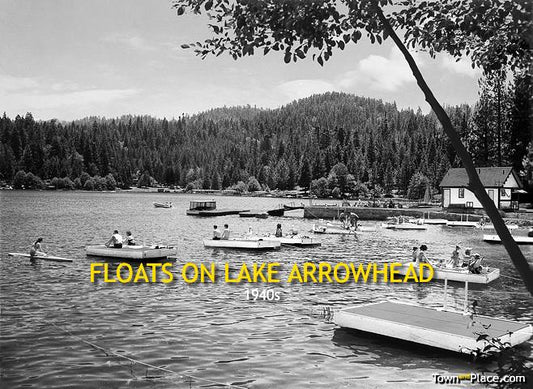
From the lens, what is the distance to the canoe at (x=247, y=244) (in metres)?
41.2

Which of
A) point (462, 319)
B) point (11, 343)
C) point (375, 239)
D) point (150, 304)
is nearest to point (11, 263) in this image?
point (150, 304)

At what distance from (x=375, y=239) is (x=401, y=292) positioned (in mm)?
28692

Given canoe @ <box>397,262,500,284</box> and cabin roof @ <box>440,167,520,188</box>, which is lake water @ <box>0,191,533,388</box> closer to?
canoe @ <box>397,262,500,284</box>

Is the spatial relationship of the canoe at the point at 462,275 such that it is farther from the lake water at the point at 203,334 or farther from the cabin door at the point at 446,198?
the cabin door at the point at 446,198

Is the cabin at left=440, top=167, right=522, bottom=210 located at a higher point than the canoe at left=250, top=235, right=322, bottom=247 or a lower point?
higher

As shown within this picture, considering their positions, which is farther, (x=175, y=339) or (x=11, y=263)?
(x=11, y=263)

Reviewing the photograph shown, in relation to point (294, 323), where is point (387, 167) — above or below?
above

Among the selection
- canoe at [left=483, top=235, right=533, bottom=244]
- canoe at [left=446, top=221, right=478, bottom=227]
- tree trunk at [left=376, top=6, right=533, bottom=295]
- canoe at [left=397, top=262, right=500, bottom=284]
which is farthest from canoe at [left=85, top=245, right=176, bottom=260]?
canoe at [left=446, top=221, right=478, bottom=227]

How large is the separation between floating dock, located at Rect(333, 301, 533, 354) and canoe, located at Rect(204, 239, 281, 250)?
22156 millimetres

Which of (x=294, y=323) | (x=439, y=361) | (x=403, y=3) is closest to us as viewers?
(x=403, y=3)

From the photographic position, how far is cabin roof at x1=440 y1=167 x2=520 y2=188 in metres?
80.4

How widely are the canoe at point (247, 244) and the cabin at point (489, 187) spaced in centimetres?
4637

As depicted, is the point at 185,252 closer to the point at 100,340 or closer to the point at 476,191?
the point at 100,340

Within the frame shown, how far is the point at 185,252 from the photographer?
139ft
